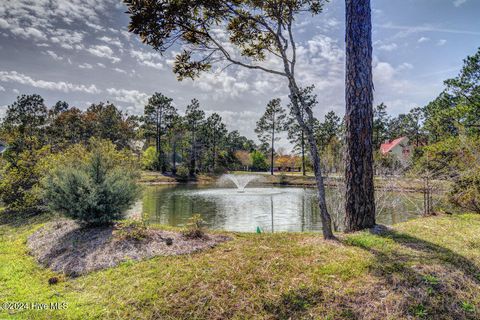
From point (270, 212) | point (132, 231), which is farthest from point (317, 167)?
point (270, 212)

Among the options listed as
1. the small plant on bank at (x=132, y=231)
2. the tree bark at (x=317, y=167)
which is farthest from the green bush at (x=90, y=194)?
the tree bark at (x=317, y=167)

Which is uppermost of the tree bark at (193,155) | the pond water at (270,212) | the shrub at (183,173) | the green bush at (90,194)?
the tree bark at (193,155)

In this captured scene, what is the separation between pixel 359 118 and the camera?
5051 mm

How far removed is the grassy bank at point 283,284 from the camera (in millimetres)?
2781

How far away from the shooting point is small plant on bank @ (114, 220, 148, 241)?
4.77 meters

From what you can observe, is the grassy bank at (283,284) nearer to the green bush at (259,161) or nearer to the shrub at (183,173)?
the shrub at (183,173)

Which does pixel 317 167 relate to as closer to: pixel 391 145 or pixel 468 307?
pixel 468 307

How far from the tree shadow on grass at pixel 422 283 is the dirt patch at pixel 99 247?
2.50 metres

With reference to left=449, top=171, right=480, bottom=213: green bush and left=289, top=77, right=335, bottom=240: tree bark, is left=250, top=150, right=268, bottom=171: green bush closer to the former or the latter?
left=449, top=171, right=480, bottom=213: green bush

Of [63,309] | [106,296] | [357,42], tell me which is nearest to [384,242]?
[357,42]

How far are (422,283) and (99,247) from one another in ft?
15.0

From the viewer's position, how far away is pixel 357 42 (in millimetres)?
5043

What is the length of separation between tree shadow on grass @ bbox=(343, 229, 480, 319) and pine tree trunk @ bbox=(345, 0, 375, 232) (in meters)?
1.16

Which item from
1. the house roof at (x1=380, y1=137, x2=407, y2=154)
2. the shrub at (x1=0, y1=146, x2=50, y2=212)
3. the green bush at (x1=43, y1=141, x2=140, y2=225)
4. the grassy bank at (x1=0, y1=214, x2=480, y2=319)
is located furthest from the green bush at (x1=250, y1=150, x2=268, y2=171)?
the grassy bank at (x1=0, y1=214, x2=480, y2=319)
